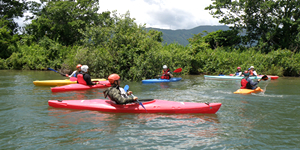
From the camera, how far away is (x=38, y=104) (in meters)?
7.75

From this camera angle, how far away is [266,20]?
81.4ft

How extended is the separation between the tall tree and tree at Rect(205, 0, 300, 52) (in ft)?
45.9

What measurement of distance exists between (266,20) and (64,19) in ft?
73.7

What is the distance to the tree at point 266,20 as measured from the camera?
76.7 feet

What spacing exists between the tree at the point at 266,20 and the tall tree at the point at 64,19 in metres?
14.0

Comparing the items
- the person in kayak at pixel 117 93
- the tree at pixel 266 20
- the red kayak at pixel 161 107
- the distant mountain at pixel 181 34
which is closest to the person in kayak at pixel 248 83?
the red kayak at pixel 161 107

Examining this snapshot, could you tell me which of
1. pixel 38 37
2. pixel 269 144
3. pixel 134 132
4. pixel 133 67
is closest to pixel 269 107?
pixel 269 144

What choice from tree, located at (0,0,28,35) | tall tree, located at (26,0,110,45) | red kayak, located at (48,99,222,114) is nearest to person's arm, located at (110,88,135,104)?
red kayak, located at (48,99,222,114)

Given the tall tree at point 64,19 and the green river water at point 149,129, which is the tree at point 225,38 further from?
the green river water at point 149,129

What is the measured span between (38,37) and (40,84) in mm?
21325

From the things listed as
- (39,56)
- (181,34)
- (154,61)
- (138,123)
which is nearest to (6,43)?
(39,56)

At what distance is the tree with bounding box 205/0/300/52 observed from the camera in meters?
23.4

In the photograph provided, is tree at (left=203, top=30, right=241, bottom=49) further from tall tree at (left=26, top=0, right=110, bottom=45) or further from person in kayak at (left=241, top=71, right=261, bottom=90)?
person in kayak at (left=241, top=71, right=261, bottom=90)

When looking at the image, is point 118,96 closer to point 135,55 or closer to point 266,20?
point 135,55
